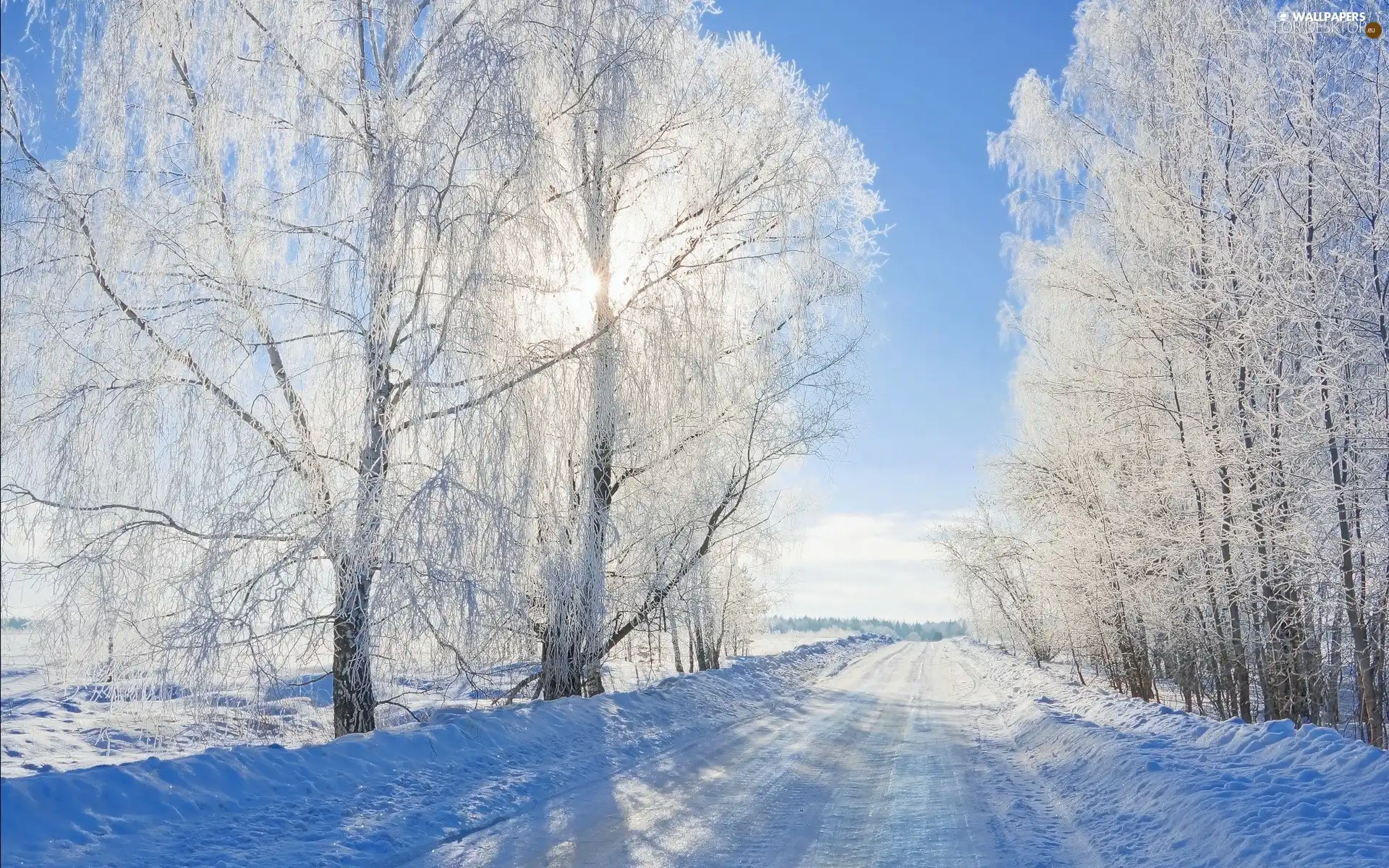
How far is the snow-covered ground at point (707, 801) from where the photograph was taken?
4.77 metres

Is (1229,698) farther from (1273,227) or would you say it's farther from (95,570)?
(95,570)

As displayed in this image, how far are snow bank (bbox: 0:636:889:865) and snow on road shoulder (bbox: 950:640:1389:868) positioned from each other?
13.7ft

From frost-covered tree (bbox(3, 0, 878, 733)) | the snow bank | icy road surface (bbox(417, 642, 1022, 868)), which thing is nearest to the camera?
the snow bank

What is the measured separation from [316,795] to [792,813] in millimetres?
3367

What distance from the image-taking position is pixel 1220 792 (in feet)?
19.5

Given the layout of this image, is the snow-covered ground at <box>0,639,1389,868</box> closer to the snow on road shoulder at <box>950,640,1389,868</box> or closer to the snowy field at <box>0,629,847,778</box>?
the snow on road shoulder at <box>950,640,1389,868</box>

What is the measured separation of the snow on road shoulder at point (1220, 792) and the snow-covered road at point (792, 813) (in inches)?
15.5

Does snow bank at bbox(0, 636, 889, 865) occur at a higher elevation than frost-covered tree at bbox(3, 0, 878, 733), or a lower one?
lower

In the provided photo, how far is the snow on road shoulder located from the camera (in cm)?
490

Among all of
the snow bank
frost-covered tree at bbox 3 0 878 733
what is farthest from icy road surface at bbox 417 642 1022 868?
frost-covered tree at bbox 3 0 878 733

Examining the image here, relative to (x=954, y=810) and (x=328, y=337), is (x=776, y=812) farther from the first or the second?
(x=328, y=337)

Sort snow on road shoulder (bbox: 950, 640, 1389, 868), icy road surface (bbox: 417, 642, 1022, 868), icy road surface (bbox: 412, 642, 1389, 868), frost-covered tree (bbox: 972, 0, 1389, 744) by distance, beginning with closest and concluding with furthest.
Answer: snow on road shoulder (bbox: 950, 640, 1389, 868), icy road surface (bbox: 412, 642, 1389, 868), icy road surface (bbox: 417, 642, 1022, 868), frost-covered tree (bbox: 972, 0, 1389, 744)

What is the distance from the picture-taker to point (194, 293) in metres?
7.64

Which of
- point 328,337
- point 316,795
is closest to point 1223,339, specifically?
point 328,337
